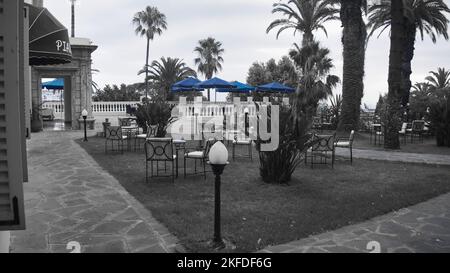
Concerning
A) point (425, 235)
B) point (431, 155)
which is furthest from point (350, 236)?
point (431, 155)

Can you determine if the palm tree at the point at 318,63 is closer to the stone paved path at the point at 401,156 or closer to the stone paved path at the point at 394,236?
the stone paved path at the point at 401,156

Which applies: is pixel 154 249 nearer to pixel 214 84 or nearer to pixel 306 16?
pixel 214 84

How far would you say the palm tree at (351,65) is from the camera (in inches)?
657

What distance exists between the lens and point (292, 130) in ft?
23.7

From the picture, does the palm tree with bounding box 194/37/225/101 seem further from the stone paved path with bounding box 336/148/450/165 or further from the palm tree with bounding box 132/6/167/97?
the stone paved path with bounding box 336/148/450/165

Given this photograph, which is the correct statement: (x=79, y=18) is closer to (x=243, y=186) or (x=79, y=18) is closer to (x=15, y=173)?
(x=243, y=186)

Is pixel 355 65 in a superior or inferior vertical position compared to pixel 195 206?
superior

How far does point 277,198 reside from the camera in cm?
649

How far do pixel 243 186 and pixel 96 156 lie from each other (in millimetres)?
5472

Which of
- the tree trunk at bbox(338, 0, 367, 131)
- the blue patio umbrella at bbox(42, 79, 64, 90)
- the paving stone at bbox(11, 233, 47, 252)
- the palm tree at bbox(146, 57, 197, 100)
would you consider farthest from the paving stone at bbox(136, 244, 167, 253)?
the palm tree at bbox(146, 57, 197, 100)

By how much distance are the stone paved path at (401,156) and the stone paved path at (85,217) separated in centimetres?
788

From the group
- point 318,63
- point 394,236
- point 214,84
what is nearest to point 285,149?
point 394,236

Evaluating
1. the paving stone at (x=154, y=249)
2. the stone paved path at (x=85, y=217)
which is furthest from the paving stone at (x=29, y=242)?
the paving stone at (x=154, y=249)

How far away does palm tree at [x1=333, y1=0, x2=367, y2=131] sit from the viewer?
54.7 feet
